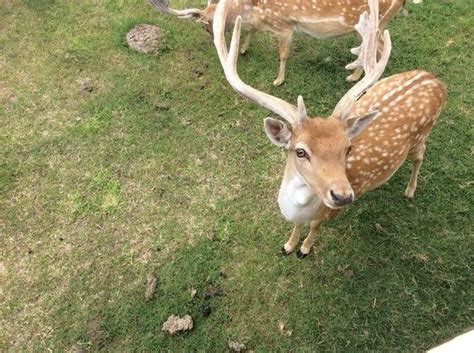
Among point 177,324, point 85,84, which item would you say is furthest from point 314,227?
point 85,84

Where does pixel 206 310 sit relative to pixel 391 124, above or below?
below

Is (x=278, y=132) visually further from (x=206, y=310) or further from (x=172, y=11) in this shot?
(x=172, y=11)

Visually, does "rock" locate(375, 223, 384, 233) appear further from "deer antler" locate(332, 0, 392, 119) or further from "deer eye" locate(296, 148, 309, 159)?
"deer eye" locate(296, 148, 309, 159)

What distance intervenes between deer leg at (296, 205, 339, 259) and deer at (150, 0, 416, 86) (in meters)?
2.00

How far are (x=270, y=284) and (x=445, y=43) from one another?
147 inches

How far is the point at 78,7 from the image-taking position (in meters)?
6.45

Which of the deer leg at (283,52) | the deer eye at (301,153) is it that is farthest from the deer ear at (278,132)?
the deer leg at (283,52)

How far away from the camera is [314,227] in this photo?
4031 mm

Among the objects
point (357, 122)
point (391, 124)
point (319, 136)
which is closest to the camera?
point (319, 136)

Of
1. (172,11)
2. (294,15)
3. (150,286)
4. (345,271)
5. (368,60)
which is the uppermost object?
(368,60)

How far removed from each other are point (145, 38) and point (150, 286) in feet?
10.4

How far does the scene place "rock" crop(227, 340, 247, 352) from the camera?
3.92 m

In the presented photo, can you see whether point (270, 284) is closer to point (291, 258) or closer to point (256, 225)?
point (291, 258)

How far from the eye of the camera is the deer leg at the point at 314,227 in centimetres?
378
